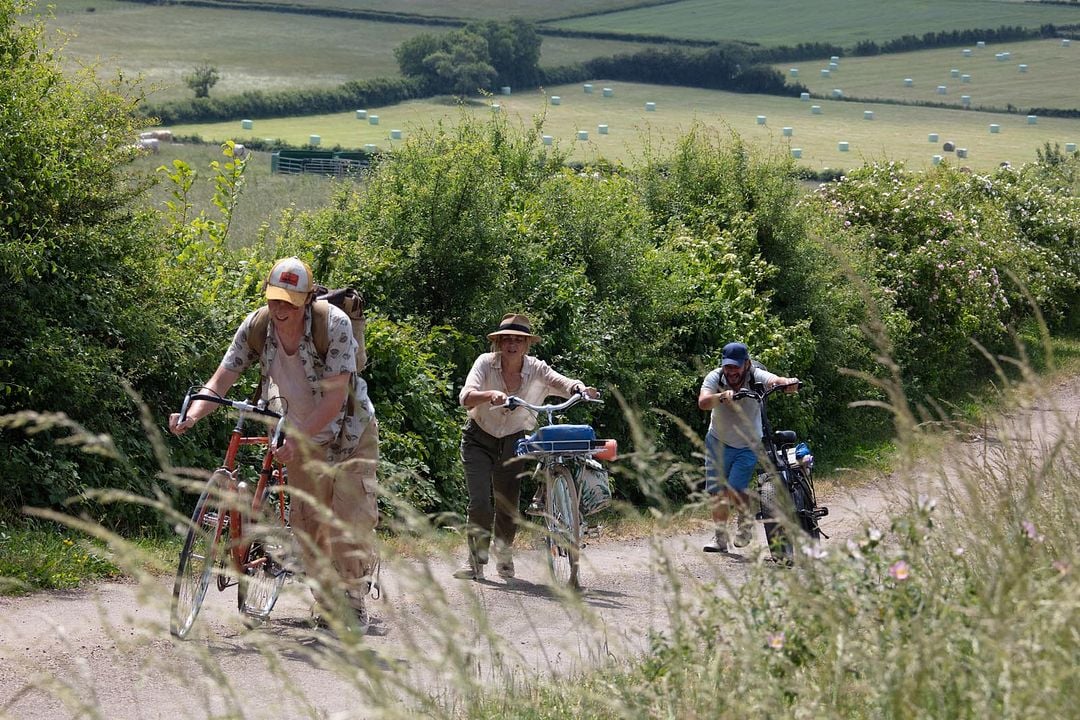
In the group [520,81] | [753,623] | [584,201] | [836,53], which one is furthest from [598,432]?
[836,53]

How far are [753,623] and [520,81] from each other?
9110 cm

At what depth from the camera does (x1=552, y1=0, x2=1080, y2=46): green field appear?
4660 inches

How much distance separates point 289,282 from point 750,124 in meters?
83.1

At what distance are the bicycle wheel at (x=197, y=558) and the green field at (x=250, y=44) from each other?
82.5m

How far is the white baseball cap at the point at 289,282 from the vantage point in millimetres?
7668

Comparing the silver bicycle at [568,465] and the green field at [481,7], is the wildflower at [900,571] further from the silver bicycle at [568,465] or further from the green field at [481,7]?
the green field at [481,7]

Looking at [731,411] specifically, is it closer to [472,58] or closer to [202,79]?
[202,79]

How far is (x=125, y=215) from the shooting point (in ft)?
40.5

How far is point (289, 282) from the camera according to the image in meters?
7.72

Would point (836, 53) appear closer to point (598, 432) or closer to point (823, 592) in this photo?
point (598, 432)

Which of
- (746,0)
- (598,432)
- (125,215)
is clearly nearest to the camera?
(125,215)

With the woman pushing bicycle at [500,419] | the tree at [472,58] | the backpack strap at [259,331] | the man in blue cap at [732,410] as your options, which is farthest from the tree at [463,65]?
the backpack strap at [259,331]

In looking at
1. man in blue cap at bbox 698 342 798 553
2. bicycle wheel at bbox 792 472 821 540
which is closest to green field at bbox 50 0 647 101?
man in blue cap at bbox 698 342 798 553

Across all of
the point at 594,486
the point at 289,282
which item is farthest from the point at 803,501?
the point at 289,282
